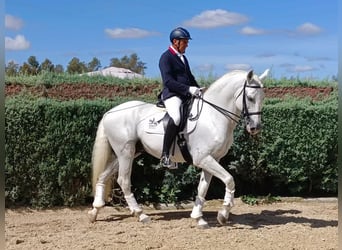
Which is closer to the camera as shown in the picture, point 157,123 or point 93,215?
point 157,123

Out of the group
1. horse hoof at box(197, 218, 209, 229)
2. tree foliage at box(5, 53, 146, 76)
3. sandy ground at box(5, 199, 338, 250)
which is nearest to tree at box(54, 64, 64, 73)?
tree foliage at box(5, 53, 146, 76)

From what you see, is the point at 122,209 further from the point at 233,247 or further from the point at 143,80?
the point at 143,80

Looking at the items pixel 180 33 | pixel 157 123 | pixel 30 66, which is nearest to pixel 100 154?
pixel 157 123

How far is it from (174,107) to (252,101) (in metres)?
0.97

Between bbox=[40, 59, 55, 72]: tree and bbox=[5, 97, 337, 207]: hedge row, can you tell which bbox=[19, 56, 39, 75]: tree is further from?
bbox=[5, 97, 337, 207]: hedge row

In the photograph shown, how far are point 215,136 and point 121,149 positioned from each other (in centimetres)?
135

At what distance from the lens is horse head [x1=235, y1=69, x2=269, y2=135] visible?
622 centimetres

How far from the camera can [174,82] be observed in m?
6.45

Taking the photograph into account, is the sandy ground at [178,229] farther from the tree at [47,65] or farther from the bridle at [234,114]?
the tree at [47,65]

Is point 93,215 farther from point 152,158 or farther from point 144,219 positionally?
point 152,158

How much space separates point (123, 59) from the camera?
22031 mm

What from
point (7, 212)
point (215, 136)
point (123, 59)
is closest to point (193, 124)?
point (215, 136)

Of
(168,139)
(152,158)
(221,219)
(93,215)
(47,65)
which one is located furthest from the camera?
(47,65)

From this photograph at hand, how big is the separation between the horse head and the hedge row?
2.03 metres
